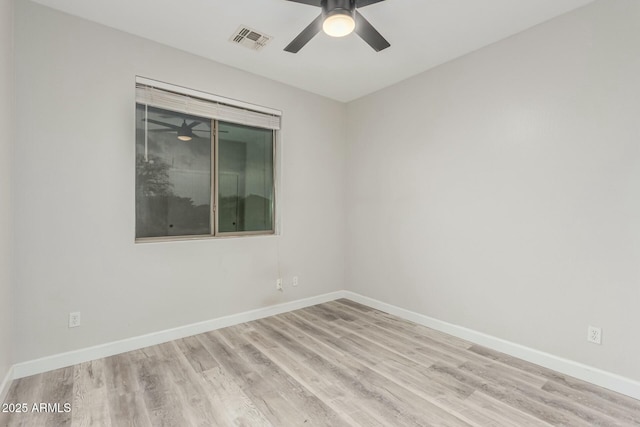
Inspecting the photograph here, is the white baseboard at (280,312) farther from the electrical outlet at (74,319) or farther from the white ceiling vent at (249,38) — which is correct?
the white ceiling vent at (249,38)

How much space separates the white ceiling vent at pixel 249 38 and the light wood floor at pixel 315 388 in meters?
2.78

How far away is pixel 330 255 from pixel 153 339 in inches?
88.6

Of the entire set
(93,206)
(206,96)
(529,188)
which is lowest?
(93,206)

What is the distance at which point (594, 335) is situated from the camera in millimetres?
2209

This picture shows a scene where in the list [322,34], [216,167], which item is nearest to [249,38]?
[322,34]

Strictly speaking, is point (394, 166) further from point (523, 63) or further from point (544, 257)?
point (544, 257)

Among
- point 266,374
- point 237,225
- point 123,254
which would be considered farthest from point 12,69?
point 266,374

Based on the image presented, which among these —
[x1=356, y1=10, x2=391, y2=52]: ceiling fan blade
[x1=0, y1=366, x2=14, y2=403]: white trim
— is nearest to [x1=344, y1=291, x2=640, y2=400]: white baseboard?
[x1=356, y1=10, x2=391, y2=52]: ceiling fan blade

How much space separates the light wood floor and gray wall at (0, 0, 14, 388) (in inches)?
14.4

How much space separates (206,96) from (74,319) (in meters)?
2.28

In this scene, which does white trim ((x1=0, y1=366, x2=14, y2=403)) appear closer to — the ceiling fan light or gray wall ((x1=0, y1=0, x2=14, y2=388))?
gray wall ((x1=0, y1=0, x2=14, y2=388))

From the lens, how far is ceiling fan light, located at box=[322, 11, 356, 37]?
6.12ft

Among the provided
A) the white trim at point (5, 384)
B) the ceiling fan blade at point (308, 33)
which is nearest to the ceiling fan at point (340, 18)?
the ceiling fan blade at point (308, 33)

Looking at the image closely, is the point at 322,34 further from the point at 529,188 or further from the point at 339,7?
the point at 529,188
